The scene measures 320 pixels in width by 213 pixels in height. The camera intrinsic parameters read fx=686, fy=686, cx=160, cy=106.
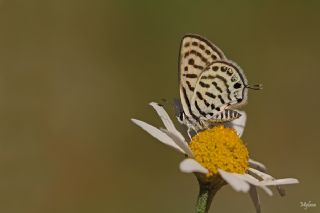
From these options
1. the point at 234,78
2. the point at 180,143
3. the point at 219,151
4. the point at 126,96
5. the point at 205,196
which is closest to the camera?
the point at 205,196

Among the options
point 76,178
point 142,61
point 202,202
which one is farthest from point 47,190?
point 202,202

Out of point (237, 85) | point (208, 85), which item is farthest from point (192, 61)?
point (237, 85)

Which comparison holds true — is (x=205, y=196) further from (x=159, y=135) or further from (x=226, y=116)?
(x=226, y=116)

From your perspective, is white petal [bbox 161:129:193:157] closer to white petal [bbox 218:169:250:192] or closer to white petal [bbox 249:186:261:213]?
white petal [bbox 218:169:250:192]

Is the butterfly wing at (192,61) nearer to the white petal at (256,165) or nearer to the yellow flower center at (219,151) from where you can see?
the yellow flower center at (219,151)

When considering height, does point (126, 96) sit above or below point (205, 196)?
above

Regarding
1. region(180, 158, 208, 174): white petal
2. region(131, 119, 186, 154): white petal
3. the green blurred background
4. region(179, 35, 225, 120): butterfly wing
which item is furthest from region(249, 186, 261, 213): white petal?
the green blurred background

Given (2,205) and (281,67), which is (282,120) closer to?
(281,67)
